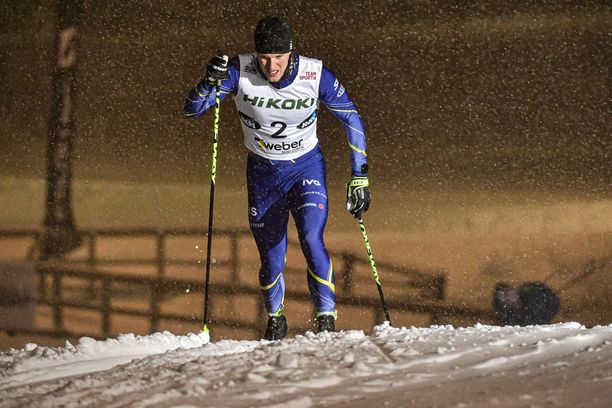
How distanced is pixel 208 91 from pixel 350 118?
0.83 m

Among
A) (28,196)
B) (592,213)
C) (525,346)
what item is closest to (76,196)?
(28,196)

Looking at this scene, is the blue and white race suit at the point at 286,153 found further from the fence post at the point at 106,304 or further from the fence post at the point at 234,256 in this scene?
the fence post at the point at 106,304

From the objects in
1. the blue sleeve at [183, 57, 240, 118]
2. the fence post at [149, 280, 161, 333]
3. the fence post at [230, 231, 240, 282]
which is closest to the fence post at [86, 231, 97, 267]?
the fence post at [149, 280, 161, 333]

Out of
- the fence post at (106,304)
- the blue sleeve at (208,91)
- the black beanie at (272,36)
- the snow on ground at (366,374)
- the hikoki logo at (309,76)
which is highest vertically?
the black beanie at (272,36)

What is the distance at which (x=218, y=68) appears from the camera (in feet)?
13.6

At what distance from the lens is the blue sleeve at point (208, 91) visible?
430 centimetres

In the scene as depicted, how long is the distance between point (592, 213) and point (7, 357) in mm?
5151

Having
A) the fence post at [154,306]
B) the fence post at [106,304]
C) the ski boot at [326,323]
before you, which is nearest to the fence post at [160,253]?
the fence post at [154,306]

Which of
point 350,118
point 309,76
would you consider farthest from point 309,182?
point 309,76

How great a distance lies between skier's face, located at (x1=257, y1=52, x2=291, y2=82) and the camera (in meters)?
4.12

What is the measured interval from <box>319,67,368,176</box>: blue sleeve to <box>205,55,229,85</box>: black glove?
0.58m

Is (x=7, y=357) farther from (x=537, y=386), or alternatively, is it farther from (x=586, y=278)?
(x=586, y=278)

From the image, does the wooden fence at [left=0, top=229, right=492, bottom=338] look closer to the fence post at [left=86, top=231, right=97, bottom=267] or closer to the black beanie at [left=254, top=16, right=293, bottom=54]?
the fence post at [left=86, top=231, right=97, bottom=267]

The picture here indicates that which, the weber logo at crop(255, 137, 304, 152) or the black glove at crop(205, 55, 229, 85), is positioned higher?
the black glove at crop(205, 55, 229, 85)
